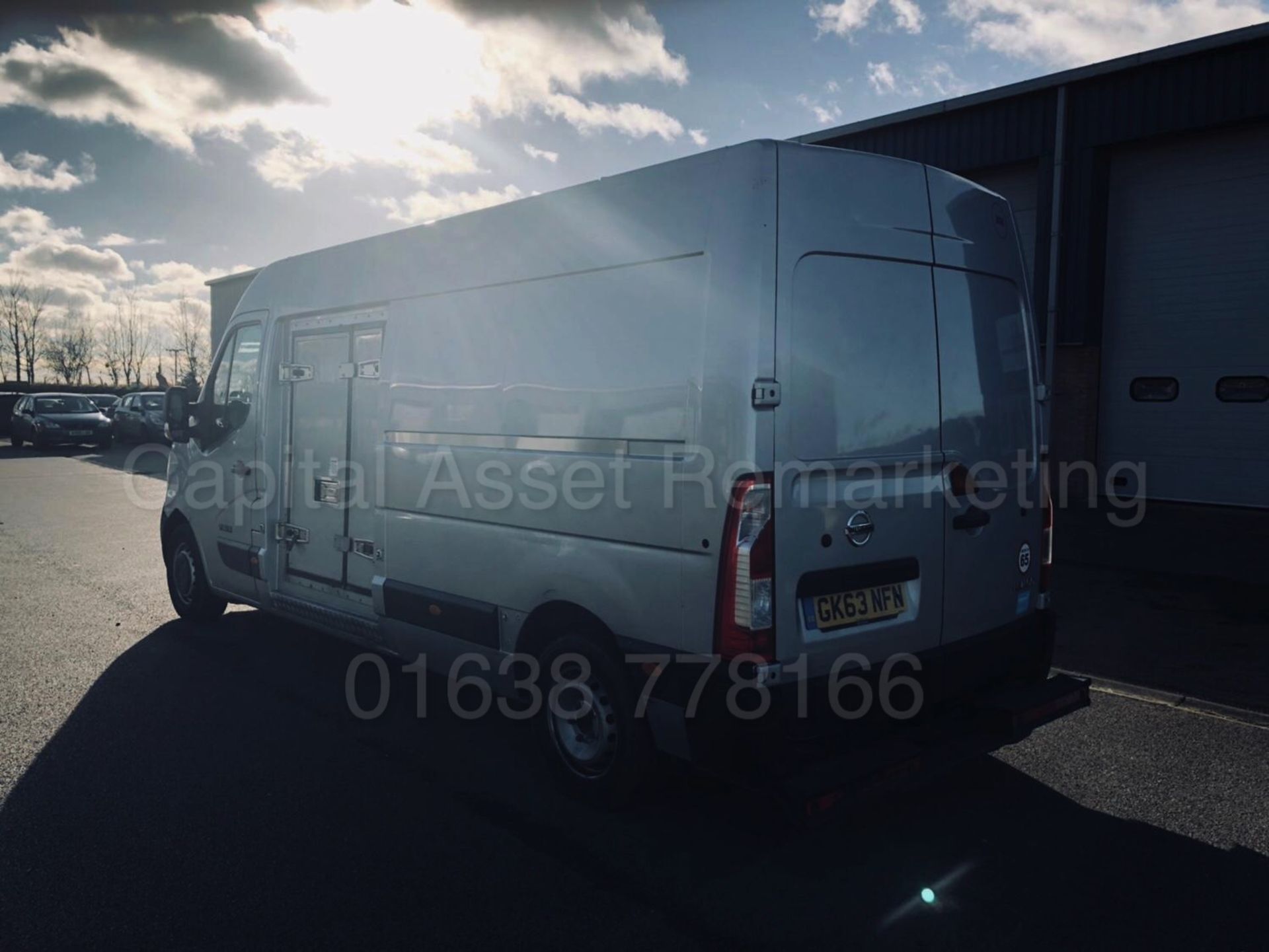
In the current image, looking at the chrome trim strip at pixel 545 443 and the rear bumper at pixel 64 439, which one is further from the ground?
the chrome trim strip at pixel 545 443

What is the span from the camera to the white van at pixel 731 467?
3.41 meters

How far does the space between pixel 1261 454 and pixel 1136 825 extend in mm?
10078

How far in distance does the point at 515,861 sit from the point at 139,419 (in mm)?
32018

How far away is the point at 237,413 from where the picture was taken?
6.71 metres

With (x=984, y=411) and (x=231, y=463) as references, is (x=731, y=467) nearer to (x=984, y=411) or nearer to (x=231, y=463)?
(x=984, y=411)

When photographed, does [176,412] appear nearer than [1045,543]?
No

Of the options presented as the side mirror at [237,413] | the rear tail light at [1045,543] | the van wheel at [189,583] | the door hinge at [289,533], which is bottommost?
the van wheel at [189,583]

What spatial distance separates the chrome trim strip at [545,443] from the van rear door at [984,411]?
1190mm

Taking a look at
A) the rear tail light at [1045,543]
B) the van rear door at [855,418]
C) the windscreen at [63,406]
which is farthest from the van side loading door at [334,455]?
the windscreen at [63,406]

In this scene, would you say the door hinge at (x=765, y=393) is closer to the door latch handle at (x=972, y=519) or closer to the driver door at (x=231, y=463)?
the door latch handle at (x=972, y=519)

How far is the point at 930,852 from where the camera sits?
3680 millimetres

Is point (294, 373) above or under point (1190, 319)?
under

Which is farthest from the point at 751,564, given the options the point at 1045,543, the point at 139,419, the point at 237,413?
the point at 139,419

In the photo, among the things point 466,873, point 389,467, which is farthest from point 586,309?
point 466,873
